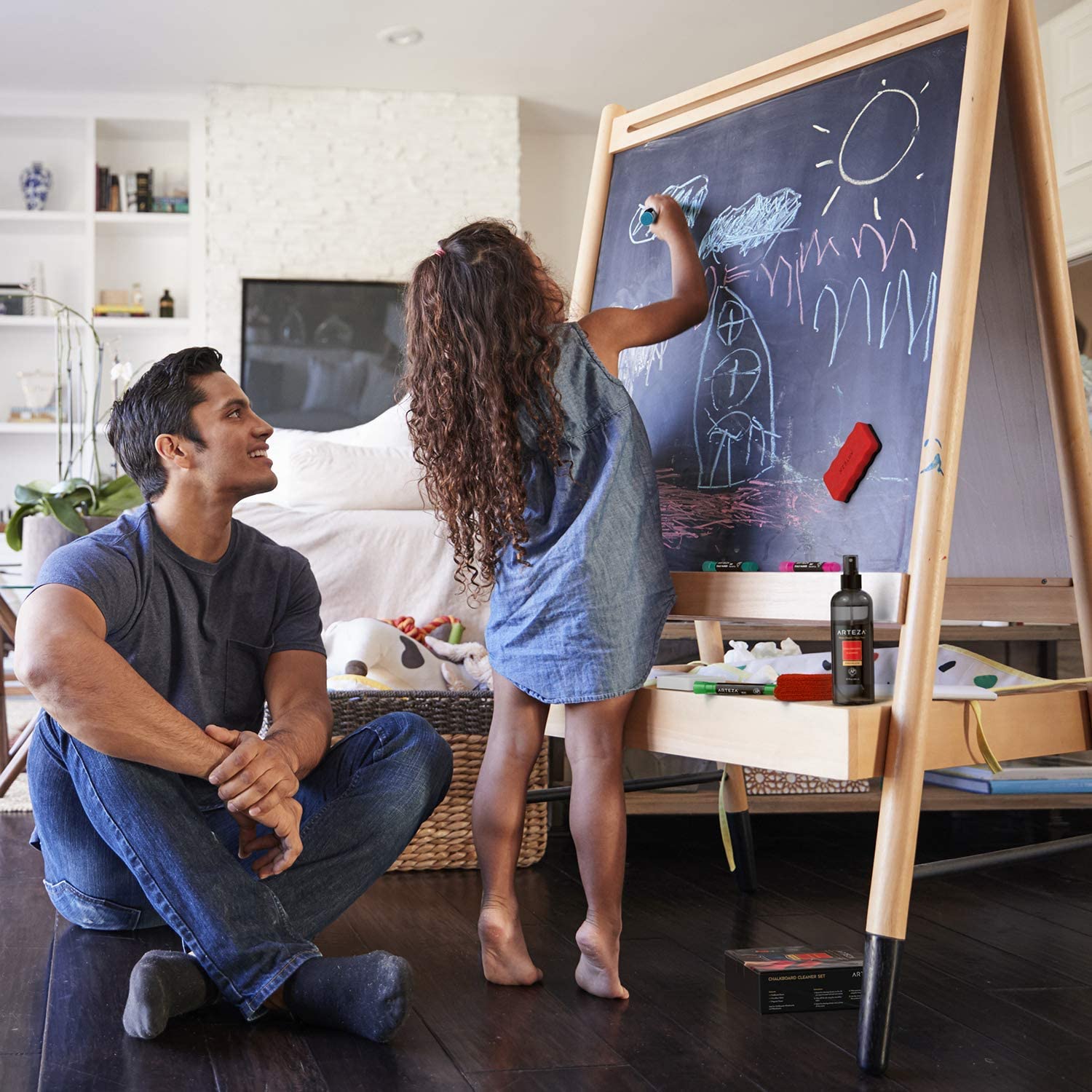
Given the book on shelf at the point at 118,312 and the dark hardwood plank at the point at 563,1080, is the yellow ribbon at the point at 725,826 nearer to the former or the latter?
the dark hardwood plank at the point at 563,1080

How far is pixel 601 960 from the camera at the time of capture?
173cm

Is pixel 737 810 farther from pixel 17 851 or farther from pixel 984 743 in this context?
pixel 17 851

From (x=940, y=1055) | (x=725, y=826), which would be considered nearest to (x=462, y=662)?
(x=725, y=826)

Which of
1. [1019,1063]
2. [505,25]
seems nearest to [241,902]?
[1019,1063]

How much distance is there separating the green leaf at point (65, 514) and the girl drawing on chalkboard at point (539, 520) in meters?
1.79

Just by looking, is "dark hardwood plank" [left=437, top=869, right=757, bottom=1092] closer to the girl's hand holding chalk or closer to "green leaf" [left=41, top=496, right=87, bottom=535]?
the girl's hand holding chalk

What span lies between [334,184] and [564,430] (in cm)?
514

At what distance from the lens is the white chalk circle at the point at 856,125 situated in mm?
1755

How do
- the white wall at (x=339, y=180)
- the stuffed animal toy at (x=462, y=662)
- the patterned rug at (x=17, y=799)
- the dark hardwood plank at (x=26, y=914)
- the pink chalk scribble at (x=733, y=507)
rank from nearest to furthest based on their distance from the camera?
the pink chalk scribble at (x=733, y=507) → the dark hardwood plank at (x=26, y=914) → the stuffed animal toy at (x=462, y=662) → the patterned rug at (x=17, y=799) → the white wall at (x=339, y=180)

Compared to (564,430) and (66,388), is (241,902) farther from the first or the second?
(66,388)

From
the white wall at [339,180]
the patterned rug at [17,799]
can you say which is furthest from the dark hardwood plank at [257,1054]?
the white wall at [339,180]

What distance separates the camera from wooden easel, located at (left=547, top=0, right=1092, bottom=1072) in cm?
154

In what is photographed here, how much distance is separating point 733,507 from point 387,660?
3.58ft

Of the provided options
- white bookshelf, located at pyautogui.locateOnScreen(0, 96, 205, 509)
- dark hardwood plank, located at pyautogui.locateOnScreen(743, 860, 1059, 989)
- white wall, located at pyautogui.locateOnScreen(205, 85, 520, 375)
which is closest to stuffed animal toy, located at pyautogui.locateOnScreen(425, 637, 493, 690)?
dark hardwood plank, located at pyautogui.locateOnScreen(743, 860, 1059, 989)
